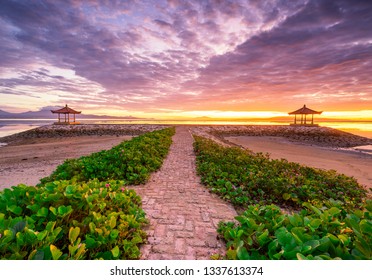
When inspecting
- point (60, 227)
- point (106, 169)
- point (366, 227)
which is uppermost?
point (366, 227)

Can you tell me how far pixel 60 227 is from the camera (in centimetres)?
198

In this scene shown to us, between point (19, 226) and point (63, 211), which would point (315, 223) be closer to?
point (63, 211)

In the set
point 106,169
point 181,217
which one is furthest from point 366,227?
point 106,169


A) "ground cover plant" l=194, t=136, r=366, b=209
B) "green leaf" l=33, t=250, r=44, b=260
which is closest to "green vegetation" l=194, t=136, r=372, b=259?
"ground cover plant" l=194, t=136, r=366, b=209

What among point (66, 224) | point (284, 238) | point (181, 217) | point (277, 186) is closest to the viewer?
point (284, 238)

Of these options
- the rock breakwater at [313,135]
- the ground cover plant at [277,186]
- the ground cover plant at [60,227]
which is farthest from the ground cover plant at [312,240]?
the rock breakwater at [313,135]

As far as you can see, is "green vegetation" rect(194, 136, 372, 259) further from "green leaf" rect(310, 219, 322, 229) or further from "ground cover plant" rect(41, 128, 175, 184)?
"ground cover plant" rect(41, 128, 175, 184)

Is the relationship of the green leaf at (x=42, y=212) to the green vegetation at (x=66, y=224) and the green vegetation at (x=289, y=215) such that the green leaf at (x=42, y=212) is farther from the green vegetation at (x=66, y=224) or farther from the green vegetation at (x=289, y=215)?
the green vegetation at (x=289, y=215)

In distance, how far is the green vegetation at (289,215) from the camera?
1746 mm

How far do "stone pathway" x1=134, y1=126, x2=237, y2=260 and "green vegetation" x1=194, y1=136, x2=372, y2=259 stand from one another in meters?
0.28

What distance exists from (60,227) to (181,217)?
1.95m
